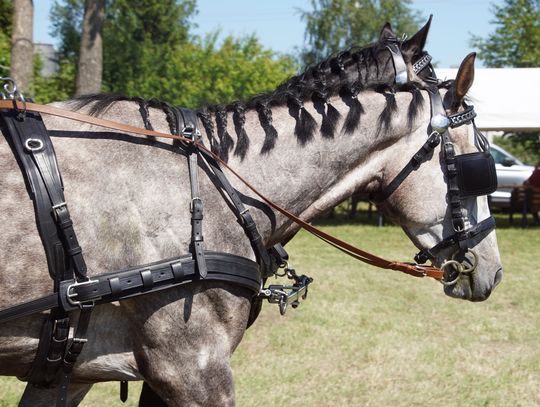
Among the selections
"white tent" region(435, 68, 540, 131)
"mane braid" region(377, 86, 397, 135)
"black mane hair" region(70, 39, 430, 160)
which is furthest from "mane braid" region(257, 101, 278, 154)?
"white tent" region(435, 68, 540, 131)

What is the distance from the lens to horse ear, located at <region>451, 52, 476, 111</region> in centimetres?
276

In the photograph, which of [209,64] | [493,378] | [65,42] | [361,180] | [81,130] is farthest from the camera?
[65,42]

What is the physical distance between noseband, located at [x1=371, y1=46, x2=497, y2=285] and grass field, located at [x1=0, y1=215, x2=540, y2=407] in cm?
221

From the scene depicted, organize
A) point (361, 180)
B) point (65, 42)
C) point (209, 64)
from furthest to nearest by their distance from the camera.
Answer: point (65, 42)
point (209, 64)
point (361, 180)

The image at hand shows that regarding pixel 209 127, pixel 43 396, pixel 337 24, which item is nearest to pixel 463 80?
pixel 209 127

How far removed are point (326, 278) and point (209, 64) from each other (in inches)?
375

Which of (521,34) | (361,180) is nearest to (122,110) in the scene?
(361,180)

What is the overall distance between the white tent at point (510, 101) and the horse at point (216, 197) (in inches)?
405

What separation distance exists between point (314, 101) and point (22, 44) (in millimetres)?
8707

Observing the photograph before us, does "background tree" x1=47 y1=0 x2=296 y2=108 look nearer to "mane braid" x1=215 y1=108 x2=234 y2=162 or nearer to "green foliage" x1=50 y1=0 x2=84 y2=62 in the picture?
"green foliage" x1=50 y1=0 x2=84 y2=62

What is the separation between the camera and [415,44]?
297 cm

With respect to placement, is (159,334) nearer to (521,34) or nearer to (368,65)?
(368,65)

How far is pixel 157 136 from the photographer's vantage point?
8.19 ft

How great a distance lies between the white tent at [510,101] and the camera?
12.8m
